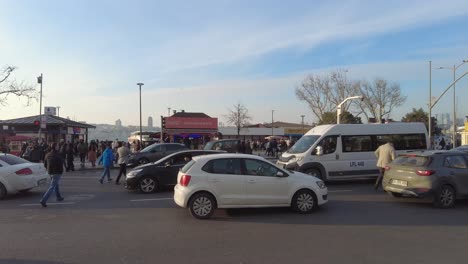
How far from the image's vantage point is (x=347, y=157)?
1523 centimetres

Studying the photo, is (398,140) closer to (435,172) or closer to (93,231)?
(435,172)

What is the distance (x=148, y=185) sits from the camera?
44.7 ft

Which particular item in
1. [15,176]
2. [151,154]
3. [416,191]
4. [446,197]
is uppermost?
[151,154]

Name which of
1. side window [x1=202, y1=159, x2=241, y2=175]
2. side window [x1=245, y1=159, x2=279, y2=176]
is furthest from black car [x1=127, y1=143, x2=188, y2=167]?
side window [x1=245, y1=159, x2=279, y2=176]

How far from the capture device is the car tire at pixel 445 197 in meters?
10.5

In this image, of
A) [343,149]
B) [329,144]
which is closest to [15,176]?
[329,144]

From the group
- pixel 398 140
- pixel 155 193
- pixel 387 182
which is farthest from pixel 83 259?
pixel 398 140

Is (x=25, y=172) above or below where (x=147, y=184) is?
above

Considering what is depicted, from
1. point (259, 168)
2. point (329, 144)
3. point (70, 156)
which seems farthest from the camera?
point (70, 156)

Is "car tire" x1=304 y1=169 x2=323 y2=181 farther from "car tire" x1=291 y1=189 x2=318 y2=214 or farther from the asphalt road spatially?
"car tire" x1=291 y1=189 x2=318 y2=214

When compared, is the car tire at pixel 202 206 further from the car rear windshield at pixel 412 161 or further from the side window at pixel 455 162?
the side window at pixel 455 162

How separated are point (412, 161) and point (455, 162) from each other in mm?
1098

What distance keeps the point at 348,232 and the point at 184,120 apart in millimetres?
39981

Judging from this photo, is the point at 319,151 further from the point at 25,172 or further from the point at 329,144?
the point at 25,172
